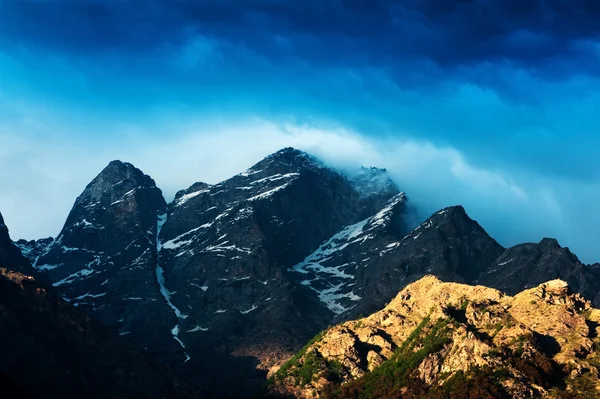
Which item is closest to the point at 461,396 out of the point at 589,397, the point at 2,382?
the point at 589,397

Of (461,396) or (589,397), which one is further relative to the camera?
(461,396)

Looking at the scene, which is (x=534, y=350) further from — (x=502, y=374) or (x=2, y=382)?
(x=2, y=382)

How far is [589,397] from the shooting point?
178 metres

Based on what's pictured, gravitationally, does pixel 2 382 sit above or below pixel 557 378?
above

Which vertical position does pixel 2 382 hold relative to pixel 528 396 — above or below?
above

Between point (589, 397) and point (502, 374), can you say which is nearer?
point (589, 397)

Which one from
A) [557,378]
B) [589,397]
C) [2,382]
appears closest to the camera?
[2,382]

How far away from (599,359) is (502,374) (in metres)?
23.8

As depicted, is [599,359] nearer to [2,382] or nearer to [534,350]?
[534,350]

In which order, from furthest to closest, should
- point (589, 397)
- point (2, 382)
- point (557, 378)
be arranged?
point (557, 378), point (589, 397), point (2, 382)

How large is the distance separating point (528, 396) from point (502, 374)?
10.5 meters

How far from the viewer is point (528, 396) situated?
18450cm

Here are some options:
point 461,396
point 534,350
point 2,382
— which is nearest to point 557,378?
point 534,350

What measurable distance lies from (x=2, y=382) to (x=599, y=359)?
133799 mm
